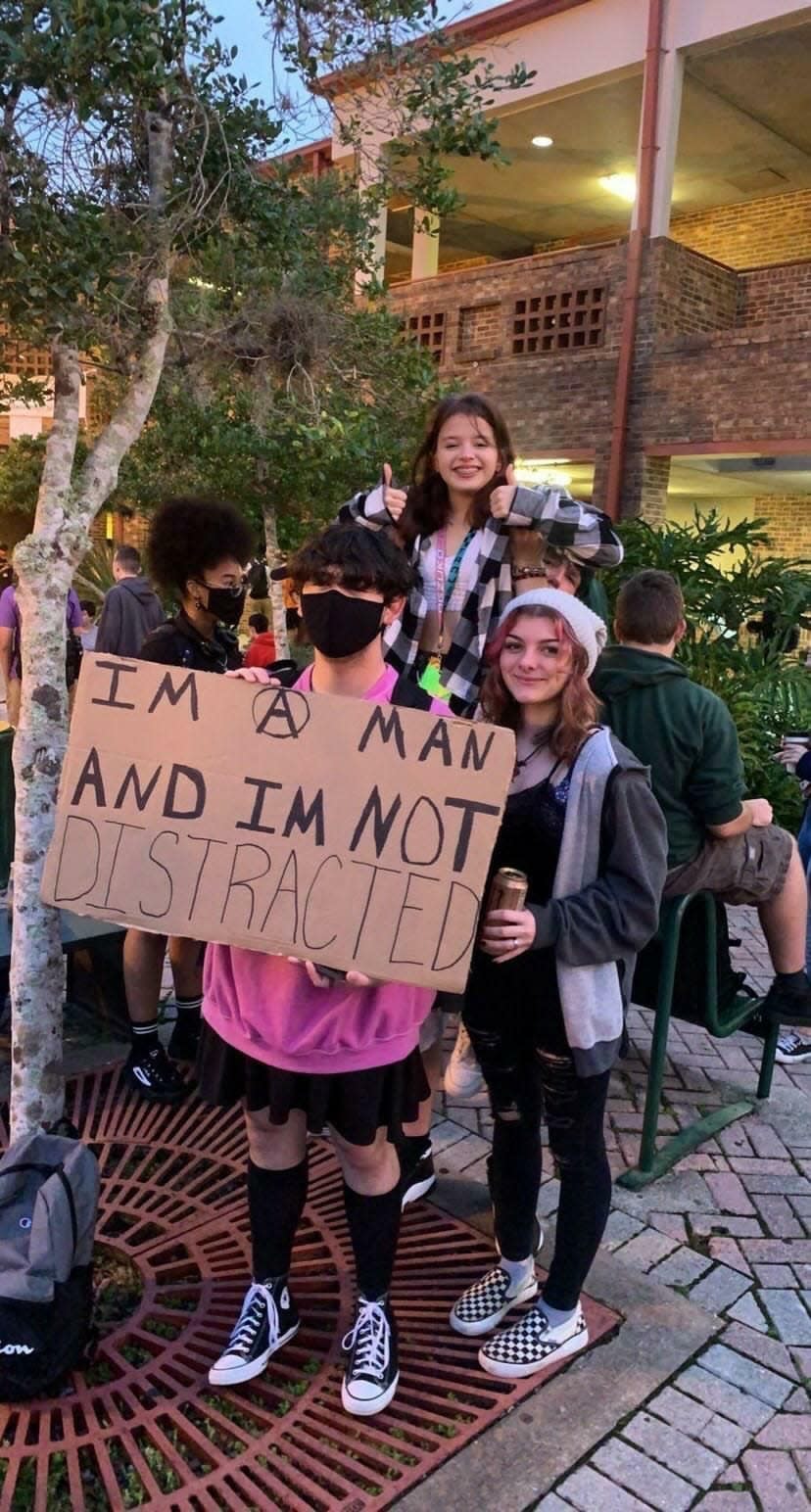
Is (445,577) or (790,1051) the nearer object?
(445,577)

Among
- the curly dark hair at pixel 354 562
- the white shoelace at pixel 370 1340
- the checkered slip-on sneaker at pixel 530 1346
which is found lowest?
the checkered slip-on sneaker at pixel 530 1346

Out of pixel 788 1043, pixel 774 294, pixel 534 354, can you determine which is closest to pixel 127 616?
pixel 788 1043

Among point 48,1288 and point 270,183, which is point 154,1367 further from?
point 270,183

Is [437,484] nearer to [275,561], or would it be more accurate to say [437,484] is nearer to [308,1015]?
[308,1015]

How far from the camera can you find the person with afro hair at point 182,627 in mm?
3232

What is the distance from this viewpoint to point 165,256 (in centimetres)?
289

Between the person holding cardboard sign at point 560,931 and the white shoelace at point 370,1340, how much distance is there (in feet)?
0.85

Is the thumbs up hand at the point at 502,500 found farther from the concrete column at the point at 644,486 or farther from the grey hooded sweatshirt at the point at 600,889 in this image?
the concrete column at the point at 644,486

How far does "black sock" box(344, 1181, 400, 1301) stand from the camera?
223 cm

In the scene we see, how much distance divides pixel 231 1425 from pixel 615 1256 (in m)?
1.15

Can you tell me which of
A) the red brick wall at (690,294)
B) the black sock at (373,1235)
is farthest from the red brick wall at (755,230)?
the black sock at (373,1235)

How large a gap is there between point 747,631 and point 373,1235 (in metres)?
6.91

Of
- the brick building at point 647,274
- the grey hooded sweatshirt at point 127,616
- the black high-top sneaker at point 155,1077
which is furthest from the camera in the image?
the brick building at point 647,274

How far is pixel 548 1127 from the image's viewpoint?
2.32m
